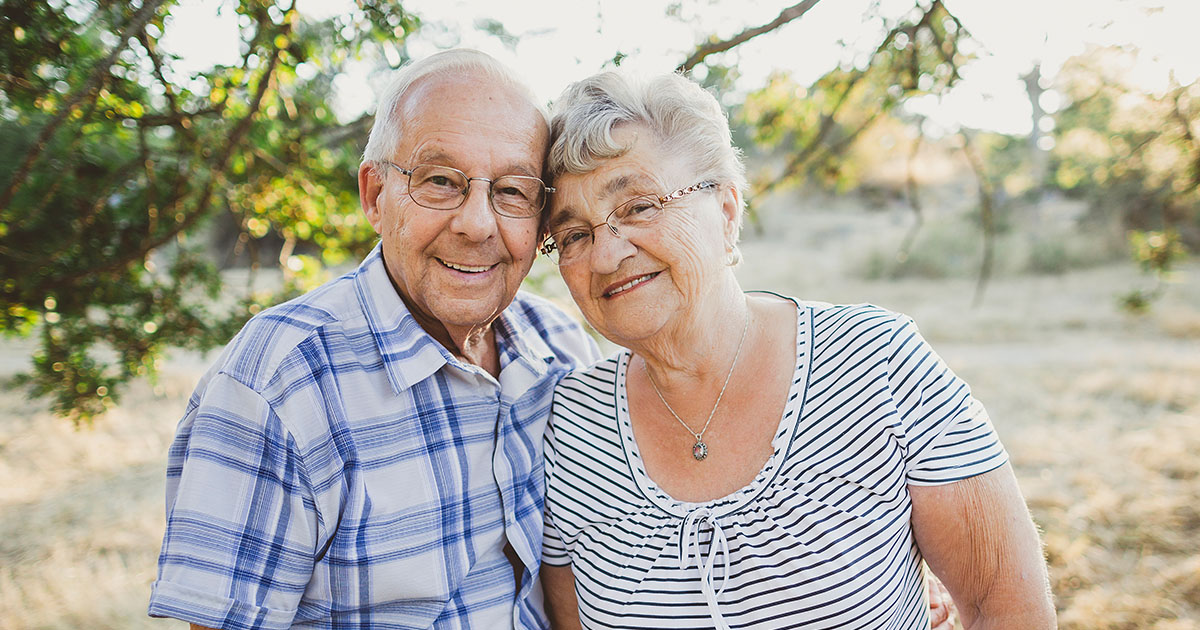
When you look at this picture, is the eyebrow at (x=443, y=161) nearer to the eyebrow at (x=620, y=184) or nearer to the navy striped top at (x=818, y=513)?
the eyebrow at (x=620, y=184)

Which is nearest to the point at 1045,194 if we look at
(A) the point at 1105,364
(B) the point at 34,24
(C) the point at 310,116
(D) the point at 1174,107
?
(A) the point at 1105,364

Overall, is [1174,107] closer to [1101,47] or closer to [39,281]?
[1101,47]

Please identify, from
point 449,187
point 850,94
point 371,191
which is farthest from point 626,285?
point 850,94

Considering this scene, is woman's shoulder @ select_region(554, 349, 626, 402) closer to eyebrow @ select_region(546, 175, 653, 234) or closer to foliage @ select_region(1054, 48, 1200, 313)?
eyebrow @ select_region(546, 175, 653, 234)

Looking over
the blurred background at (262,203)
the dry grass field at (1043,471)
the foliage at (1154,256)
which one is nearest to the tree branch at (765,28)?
the blurred background at (262,203)

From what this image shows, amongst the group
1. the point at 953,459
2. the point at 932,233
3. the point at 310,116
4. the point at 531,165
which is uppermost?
the point at 932,233

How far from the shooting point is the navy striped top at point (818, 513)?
153 cm

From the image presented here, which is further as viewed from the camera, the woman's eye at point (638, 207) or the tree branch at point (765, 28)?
the tree branch at point (765, 28)

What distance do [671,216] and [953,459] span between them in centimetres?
81

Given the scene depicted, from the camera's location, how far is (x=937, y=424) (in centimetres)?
154

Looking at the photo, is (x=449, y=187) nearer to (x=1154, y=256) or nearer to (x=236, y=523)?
(x=236, y=523)

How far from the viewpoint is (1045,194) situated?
1786 centimetres

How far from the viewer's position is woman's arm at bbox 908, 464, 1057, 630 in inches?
59.7

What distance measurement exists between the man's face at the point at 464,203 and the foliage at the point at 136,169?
106 centimetres
